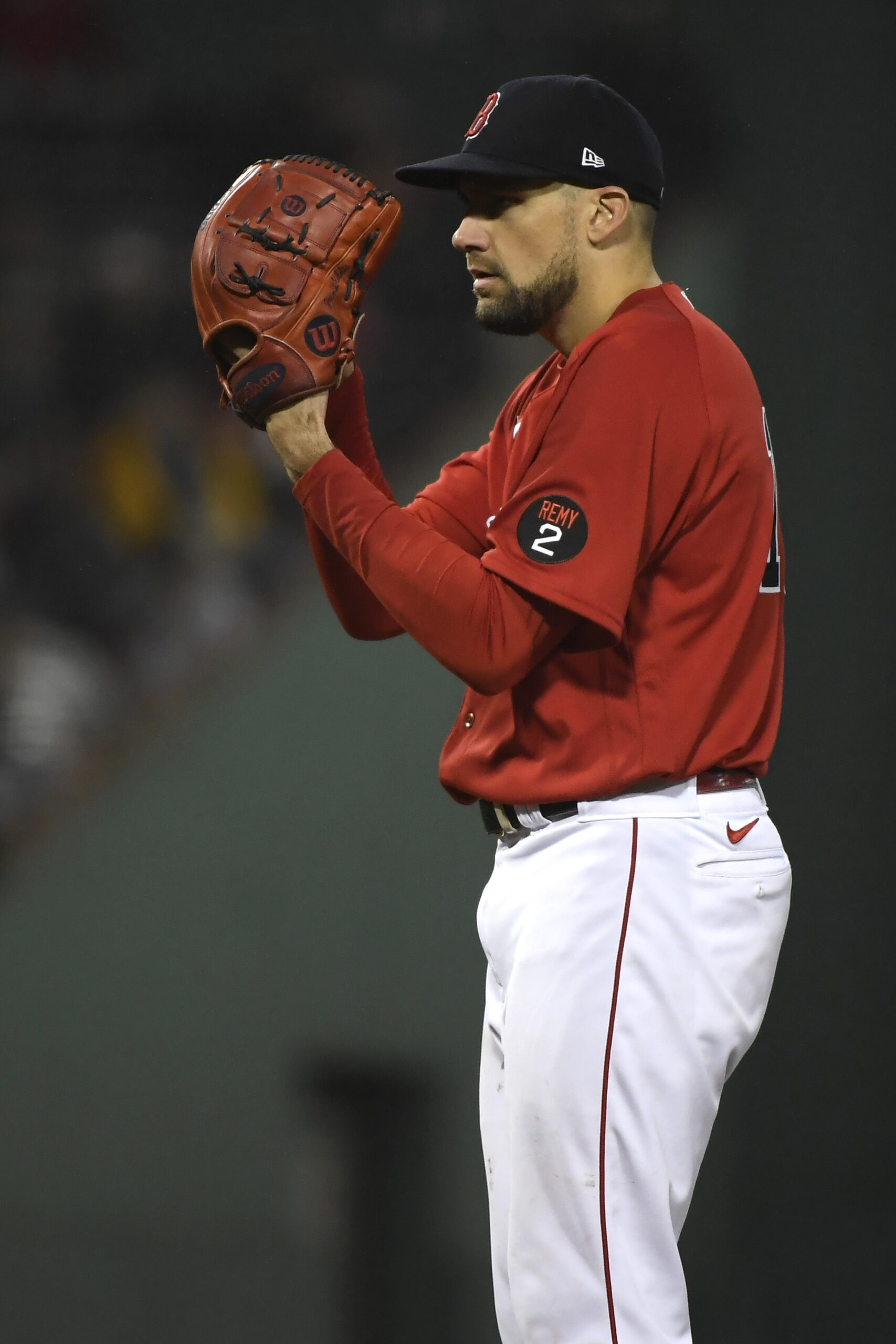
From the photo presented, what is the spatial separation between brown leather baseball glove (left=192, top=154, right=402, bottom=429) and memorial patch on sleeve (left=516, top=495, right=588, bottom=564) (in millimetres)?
271

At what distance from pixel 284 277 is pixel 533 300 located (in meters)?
0.25

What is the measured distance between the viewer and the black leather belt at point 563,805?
1.28m

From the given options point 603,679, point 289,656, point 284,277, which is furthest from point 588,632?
point 289,656

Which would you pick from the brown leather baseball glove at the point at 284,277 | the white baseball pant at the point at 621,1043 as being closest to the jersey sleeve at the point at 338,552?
the brown leather baseball glove at the point at 284,277

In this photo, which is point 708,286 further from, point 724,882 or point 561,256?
point 724,882

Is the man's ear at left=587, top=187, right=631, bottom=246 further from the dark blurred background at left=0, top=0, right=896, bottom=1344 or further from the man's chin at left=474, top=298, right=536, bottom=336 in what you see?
the dark blurred background at left=0, top=0, right=896, bottom=1344

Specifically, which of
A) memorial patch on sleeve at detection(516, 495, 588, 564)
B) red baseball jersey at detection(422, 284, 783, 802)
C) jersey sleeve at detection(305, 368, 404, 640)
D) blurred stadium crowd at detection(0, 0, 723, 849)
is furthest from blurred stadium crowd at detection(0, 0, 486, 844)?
memorial patch on sleeve at detection(516, 495, 588, 564)

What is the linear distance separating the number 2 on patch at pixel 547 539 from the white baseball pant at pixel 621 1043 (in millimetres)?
259

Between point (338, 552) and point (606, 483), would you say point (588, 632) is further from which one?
point (338, 552)

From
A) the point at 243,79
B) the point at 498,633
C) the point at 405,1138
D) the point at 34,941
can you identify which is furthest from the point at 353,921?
the point at 243,79

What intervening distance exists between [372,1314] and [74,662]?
1.16 metres

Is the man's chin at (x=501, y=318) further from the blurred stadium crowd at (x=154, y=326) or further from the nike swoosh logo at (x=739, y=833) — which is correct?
the blurred stadium crowd at (x=154, y=326)

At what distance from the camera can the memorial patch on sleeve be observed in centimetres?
116

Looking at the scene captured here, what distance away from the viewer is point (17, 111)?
2.14 m
